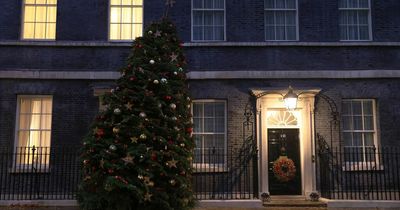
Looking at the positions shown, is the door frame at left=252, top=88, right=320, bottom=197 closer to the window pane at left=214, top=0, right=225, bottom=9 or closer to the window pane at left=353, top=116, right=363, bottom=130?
the window pane at left=353, top=116, right=363, bottom=130

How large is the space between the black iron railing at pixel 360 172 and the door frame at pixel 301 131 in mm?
391

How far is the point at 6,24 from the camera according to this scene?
14.7 m

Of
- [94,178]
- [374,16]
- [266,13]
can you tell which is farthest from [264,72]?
[94,178]

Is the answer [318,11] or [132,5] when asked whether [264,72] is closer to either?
[318,11]

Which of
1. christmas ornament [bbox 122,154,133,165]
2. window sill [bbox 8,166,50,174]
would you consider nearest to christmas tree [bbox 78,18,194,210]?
christmas ornament [bbox 122,154,133,165]

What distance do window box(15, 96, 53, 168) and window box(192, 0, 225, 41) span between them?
5595 millimetres

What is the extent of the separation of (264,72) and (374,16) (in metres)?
4.43

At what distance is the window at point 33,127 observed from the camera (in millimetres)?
14008

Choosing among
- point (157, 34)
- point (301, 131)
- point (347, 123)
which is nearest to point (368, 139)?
point (347, 123)

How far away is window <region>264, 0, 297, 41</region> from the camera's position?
14.8 metres

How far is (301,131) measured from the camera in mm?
14117

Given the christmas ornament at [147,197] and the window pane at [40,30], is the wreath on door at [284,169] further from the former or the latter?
the window pane at [40,30]

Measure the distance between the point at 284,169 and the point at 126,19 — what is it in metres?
7.44

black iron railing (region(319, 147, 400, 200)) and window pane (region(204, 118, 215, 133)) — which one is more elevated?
window pane (region(204, 118, 215, 133))
